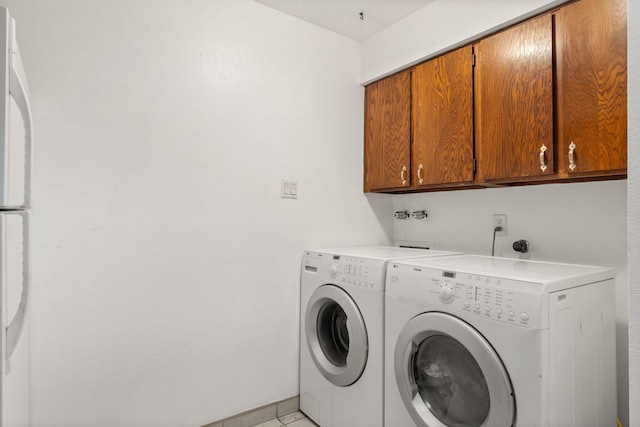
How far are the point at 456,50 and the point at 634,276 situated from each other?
5.67 ft

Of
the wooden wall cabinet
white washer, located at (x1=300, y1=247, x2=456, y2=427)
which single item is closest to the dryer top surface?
white washer, located at (x1=300, y1=247, x2=456, y2=427)

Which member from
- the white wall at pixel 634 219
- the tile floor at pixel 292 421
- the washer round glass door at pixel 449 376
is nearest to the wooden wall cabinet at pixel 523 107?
the washer round glass door at pixel 449 376

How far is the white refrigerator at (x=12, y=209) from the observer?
77cm

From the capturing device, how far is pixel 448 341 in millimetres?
1400

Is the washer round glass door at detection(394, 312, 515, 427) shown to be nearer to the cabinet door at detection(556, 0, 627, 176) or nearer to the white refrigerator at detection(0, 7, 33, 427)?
the cabinet door at detection(556, 0, 627, 176)

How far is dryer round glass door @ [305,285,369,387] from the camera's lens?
1.76m

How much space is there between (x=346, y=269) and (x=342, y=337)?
468 mm

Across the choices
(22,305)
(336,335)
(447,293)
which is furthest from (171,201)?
(447,293)

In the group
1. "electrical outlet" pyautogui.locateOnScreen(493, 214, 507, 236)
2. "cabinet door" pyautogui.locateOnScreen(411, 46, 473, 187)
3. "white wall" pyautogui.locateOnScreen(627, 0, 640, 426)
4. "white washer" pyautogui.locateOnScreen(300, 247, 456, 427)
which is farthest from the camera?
"electrical outlet" pyautogui.locateOnScreen(493, 214, 507, 236)

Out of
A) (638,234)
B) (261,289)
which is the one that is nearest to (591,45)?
(638,234)

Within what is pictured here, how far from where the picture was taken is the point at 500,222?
2.06m

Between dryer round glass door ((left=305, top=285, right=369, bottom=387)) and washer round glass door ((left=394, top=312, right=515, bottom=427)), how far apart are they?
0.27 meters

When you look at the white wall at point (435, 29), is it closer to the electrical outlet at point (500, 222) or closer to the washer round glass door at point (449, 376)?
the electrical outlet at point (500, 222)

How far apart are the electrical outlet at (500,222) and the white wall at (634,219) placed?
4.98 feet
